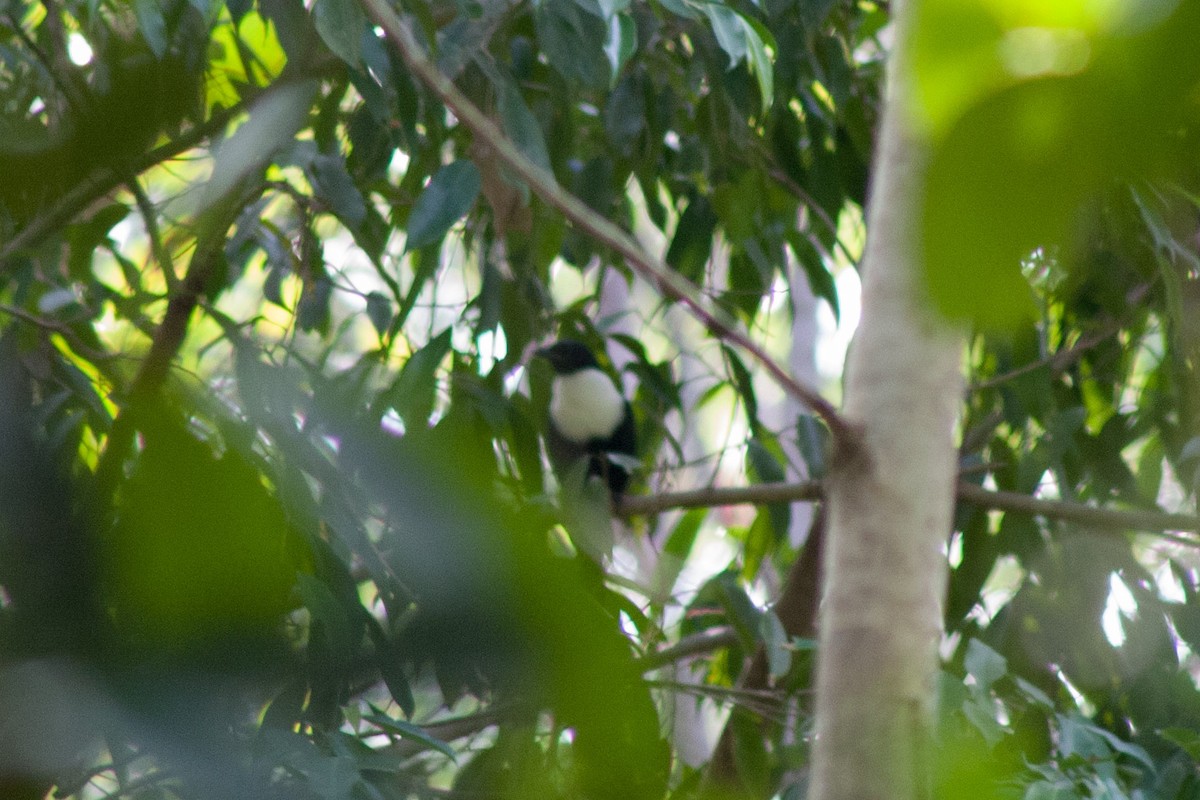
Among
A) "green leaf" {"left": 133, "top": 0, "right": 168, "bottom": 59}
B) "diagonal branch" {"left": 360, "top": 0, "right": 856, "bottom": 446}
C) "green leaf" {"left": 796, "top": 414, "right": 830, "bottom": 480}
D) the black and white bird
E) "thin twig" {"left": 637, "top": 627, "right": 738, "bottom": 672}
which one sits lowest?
"diagonal branch" {"left": 360, "top": 0, "right": 856, "bottom": 446}

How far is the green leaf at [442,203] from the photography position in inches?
60.2

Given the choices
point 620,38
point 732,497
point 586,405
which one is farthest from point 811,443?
point 586,405

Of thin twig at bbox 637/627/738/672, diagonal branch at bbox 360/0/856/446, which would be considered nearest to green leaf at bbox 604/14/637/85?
diagonal branch at bbox 360/0/856/446

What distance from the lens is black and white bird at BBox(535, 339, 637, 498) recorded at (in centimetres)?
340

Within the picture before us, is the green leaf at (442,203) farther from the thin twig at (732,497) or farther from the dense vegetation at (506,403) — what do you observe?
the thin twig at (732,497)

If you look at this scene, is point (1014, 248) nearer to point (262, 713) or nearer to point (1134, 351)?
point (262, 713)

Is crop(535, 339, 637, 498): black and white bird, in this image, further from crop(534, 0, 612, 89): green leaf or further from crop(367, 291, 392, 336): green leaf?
crop(534, 0, 612, 89): green leaf

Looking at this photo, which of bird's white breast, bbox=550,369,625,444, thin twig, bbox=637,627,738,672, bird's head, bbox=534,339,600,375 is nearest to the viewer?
thin twig, bbox=637,627,738,672

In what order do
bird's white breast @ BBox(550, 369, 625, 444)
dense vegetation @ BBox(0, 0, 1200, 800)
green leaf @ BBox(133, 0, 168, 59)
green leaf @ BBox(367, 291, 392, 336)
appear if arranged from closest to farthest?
dense vegetation @ BBox(0, 0, 1200, 800), green leaf @ BBox(133, 0, 168, 59), green leaf @ BBox(367, 291, 392, 336), bird's white breast @ BBox(550, 369, 625, 444)

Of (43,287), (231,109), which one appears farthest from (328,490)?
(43,287)

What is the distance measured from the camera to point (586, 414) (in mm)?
3689

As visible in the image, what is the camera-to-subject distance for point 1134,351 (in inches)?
99.0

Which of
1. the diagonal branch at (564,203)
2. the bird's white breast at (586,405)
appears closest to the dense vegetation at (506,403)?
the diagonal branch at (564,203)

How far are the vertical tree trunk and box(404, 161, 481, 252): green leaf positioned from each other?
34.7 inches
